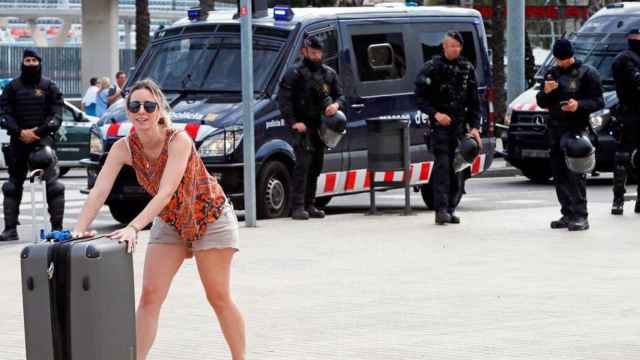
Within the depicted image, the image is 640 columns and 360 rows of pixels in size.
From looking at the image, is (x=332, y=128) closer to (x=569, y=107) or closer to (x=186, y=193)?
(x=569, y=107)

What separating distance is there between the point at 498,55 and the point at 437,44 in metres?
13.3

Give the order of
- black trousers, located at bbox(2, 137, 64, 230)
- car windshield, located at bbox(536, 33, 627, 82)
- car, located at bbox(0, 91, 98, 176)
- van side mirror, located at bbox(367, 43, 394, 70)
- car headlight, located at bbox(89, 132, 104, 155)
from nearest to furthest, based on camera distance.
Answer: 1. black trousers, located at bbox(2, 137, 64, 230)
2. car headlight, located at bbox(89, 132, 104, 155)
3. van side mirror, located at bbox(367, 43, 394, 70)
4. car windshield, located at bbox(536, 33, 627, 82)
5. car, located at bbox(0, 91, 98, 176)

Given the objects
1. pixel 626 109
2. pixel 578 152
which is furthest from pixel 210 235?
pixel 626 109

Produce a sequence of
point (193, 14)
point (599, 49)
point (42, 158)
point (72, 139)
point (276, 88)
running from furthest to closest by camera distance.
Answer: point (72, 139)
point (599, 49)
point (193, 14)
point (276, 88)
point (42, 158)

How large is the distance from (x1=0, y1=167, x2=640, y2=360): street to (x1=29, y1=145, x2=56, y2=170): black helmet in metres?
0.83

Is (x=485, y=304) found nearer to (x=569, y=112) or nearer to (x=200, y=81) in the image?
(x=569, y=112)

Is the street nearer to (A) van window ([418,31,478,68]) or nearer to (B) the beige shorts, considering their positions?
(B) the beige shorts

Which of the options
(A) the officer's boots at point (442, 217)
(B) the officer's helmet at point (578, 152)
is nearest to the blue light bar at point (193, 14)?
(A) the officer's boots at point (442, 217)

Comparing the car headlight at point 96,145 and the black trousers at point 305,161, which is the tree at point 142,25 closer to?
the car headlight at point 96,145

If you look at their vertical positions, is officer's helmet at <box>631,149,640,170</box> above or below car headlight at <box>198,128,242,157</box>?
below

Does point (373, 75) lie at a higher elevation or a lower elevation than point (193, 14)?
lower

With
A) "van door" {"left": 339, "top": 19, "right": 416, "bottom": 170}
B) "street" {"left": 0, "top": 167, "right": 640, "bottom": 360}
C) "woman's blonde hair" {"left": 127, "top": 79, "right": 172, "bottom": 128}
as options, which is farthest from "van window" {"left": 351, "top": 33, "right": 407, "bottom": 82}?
"woman's blonde hair" {"left": 127, "top": 79, "right": 172, "bottom": 128}

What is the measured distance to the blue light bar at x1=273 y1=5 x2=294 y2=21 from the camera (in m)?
16.3

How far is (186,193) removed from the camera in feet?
23.3
